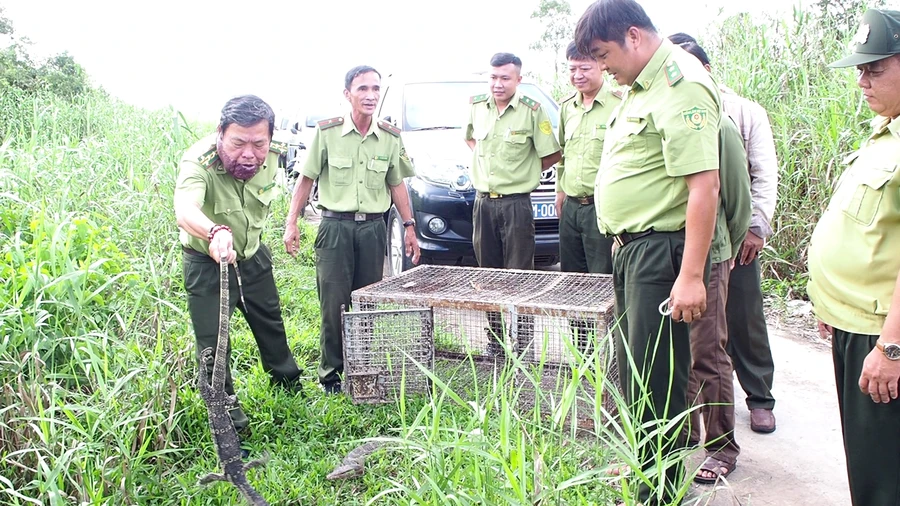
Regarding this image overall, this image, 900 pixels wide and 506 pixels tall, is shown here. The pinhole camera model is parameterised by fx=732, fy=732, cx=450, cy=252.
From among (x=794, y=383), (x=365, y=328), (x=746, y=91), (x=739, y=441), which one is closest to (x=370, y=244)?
(x=365, y=328)

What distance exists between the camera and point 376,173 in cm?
412

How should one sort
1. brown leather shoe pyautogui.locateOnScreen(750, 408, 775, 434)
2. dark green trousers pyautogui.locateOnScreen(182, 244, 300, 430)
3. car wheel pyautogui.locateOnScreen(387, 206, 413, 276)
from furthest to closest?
car wheel pyautogui.locateOnScreen(387, 206, 413, 276), brown leather shoe pyautogui.locateOnScreen(750, 408, 775, 434), dark green trousers pyautogui.locateOnScreen(182, 244, 300, 430)

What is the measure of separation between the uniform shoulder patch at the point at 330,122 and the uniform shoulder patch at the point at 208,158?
0.99 metres

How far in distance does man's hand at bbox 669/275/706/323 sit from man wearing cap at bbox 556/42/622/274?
174cm

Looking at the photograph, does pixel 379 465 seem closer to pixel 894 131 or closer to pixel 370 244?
pixel 370 244

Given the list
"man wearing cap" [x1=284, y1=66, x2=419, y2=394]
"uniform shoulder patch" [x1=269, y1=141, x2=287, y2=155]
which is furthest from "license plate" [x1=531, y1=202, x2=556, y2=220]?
"uniform shoulder patch" [x1=269, y1=141, x2=287, y2=155]

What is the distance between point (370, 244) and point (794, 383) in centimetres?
244

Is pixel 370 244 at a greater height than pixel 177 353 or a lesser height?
greater

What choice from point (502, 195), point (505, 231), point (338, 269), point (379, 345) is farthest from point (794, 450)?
point (338, 269)

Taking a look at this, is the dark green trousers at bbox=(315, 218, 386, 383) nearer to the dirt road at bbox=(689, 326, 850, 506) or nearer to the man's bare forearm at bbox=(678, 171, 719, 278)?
the dirt road at bbox=(689, 326, 850, 506)

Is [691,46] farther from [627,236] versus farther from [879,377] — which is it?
[879,377]

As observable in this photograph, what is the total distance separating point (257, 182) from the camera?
3377 millimetres

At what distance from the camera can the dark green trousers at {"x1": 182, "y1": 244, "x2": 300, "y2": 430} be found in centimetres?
322

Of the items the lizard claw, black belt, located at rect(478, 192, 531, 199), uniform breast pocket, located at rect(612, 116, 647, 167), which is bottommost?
the lizard claw
